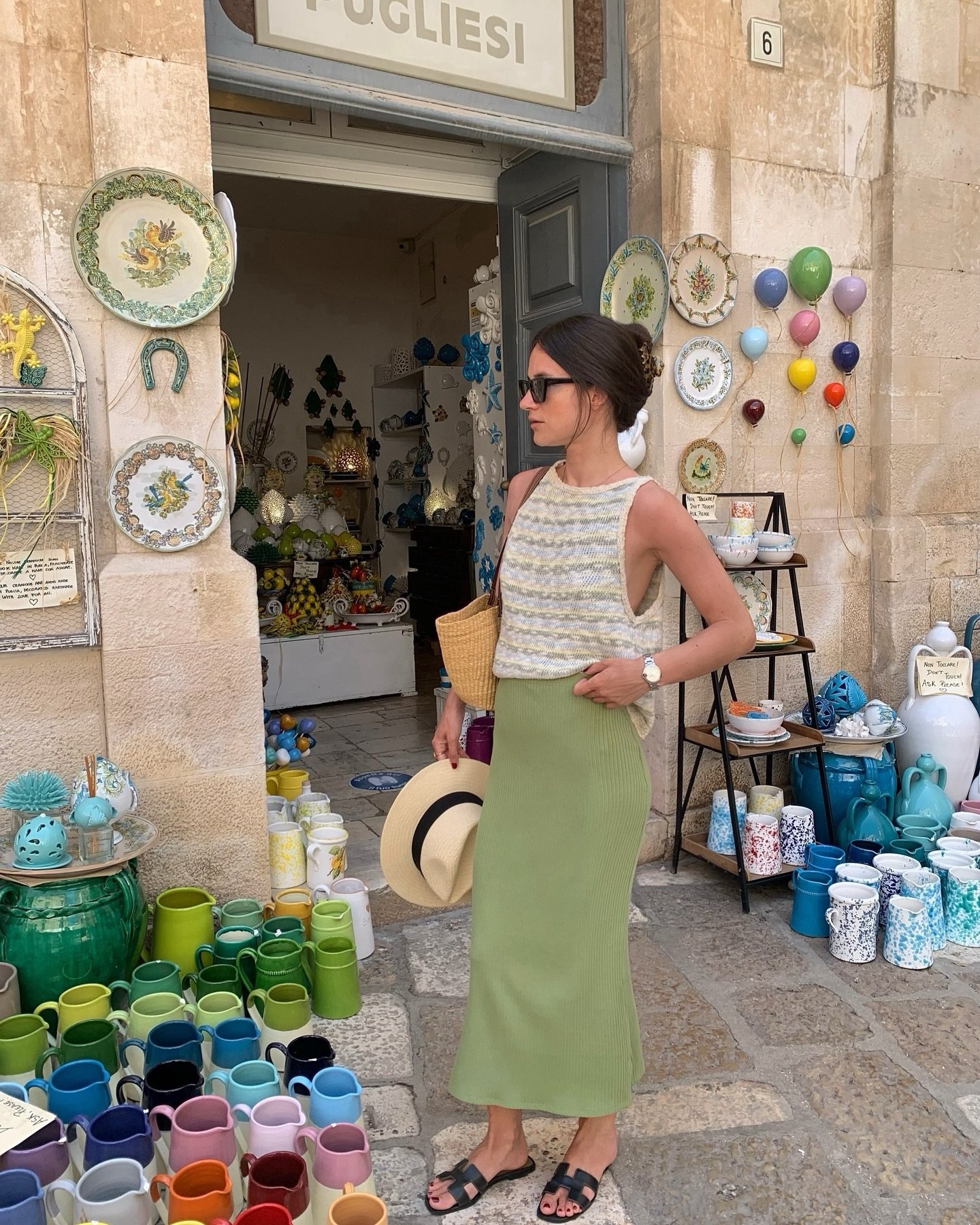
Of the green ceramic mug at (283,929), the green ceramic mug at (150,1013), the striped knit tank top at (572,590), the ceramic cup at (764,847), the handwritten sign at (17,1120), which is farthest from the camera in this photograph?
the ceramic cup at (764,847)

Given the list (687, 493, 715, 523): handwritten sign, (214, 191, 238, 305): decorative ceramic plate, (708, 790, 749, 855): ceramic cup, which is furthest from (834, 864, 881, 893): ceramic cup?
(214, 191, 238, 305): decorative ceramic plate

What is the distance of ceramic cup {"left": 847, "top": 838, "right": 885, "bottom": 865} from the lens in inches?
129

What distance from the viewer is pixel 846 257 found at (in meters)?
4.08

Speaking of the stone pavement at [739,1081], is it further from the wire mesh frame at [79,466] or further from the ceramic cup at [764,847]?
the wire mesh frame at [79,466]

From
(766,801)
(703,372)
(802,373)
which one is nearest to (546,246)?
(703,372)

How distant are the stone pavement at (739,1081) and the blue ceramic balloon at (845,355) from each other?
221cm

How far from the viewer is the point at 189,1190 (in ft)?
5.25

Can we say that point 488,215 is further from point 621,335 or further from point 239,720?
point 621,335

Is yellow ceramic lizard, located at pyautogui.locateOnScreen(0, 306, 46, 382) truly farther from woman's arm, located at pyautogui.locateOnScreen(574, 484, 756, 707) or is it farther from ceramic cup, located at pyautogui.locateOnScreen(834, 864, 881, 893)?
ceramic cup, located at pyautogui.locateOnScreen(834, 864, 881, 893)

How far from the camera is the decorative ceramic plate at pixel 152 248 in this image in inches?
105

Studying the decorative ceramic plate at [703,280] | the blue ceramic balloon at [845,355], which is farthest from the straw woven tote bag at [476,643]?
the blue ceramic balloon at [845,355]

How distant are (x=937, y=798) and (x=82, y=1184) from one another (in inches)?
121

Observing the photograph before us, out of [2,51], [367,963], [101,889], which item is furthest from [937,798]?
[2,51]

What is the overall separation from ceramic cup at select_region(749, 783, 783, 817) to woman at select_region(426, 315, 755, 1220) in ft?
5.98
